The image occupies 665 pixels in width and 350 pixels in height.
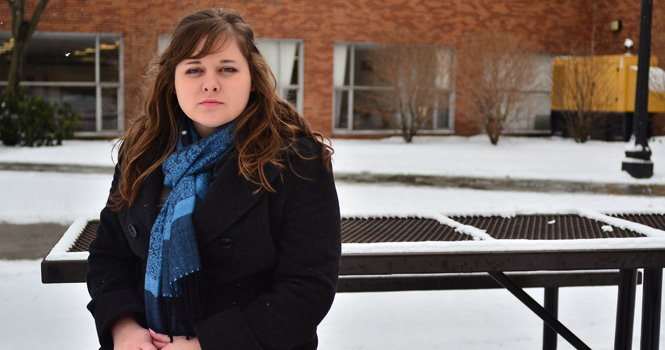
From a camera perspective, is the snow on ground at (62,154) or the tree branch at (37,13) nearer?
the snow on ground at (62,154)

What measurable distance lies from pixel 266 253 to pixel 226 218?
14 centimetres

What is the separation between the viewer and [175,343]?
170 cm

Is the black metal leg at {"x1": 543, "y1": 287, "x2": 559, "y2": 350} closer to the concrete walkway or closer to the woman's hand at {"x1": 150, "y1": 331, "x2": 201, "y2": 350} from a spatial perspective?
the woman's hand at {"x1": 150, "y1": 331, "x2": 201, "y2": 350}

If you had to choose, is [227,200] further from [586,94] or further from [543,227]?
[586,94]

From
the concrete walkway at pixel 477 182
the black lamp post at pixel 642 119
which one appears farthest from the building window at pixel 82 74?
the black lamp post at pixel 642 119

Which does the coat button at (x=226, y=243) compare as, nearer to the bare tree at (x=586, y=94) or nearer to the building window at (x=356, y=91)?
the building window at (x=356, y=91)

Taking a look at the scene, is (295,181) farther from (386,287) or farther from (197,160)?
(386,287)

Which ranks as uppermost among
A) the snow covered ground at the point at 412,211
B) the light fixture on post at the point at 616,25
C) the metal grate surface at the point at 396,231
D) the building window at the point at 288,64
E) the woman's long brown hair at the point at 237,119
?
the light fixture on post at the point at 616,25

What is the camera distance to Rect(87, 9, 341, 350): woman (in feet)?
5.45

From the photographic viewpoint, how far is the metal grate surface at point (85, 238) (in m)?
2.75

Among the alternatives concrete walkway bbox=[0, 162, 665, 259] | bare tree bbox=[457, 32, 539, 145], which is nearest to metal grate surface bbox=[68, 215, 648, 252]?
concrete walkway bbox=[0, 162, 665, 259]

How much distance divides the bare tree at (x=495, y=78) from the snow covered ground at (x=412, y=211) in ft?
3.04

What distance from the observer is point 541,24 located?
71.8 feet

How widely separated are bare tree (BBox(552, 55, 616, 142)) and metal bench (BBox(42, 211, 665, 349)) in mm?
16884
